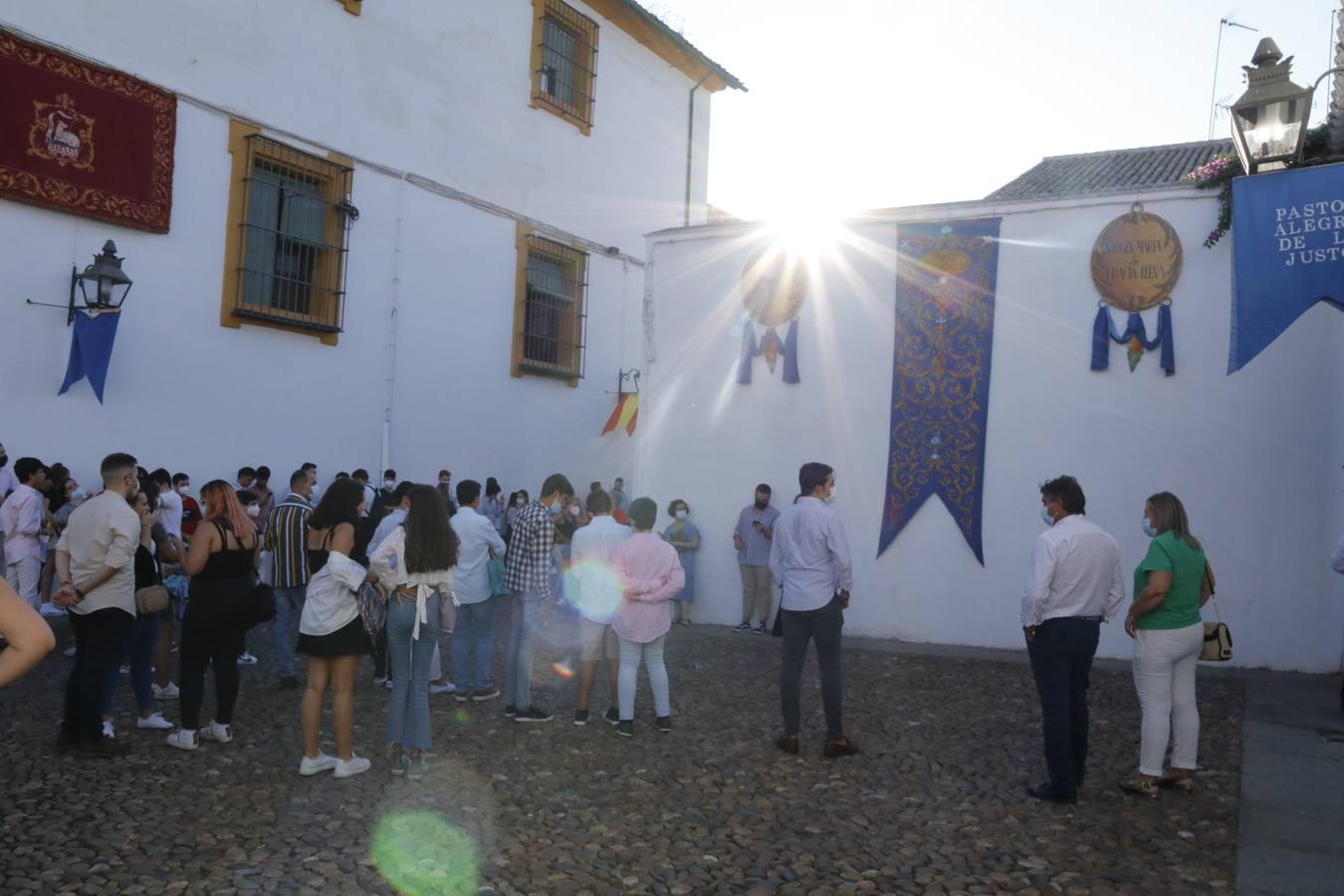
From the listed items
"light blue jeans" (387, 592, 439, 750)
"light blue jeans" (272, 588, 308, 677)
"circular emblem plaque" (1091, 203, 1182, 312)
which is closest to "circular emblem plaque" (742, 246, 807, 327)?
"circular emblem plaque" (1091, 203, 1182, 312)

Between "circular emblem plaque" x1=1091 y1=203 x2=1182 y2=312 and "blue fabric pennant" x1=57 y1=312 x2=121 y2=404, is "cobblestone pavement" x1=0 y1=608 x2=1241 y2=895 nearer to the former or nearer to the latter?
"blue fabric pennant" x1=57 y1=312 x2=121 y2=404

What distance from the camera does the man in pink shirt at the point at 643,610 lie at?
6789 mm

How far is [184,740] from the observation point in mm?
6059

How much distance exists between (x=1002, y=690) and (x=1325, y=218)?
4.24 m

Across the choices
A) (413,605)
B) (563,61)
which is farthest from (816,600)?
(563,61)

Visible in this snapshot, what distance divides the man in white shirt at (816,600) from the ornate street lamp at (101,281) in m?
7.07

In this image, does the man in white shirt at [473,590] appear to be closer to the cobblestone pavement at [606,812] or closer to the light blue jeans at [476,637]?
the light blue jeans at [476,637]

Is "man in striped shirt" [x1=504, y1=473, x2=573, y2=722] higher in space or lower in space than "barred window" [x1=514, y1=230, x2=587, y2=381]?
lower

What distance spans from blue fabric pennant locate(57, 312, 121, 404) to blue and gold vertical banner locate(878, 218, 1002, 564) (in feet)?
25.8

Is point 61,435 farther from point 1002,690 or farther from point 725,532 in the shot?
point 1002,690

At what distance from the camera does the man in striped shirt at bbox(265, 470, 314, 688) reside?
757cm

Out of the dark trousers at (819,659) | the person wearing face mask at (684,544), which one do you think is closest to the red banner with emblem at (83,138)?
the person wearing face mask at (684,544)

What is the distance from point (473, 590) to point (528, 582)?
40 cm

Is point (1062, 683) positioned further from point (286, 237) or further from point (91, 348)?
point (286, 237)
